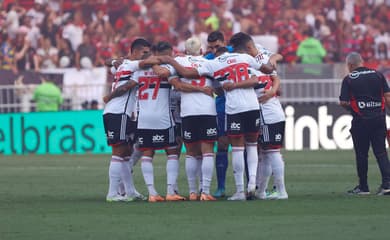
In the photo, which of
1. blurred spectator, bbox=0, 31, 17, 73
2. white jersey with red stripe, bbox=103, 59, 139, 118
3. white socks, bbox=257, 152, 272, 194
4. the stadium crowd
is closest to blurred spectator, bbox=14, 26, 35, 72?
the stadium crowd

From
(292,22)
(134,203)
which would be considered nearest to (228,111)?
(134,203)

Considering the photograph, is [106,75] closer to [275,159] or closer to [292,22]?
[292,22]

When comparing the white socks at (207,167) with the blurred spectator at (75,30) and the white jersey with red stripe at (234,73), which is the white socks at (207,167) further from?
the blurred spectator at (75,30)

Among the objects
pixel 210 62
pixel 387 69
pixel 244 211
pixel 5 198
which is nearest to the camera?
pixel 244 211

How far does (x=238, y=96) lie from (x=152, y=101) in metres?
1.14

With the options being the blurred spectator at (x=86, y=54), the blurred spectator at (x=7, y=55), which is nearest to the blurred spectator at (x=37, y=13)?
the blurred spectator at (x=7, y=55)

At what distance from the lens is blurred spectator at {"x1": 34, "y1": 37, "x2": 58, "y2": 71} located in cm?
3094

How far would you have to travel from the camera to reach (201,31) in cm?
3159

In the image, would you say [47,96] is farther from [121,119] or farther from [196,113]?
[196,113]

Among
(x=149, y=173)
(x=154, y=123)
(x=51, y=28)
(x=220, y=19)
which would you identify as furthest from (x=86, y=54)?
(x=149, y=173)

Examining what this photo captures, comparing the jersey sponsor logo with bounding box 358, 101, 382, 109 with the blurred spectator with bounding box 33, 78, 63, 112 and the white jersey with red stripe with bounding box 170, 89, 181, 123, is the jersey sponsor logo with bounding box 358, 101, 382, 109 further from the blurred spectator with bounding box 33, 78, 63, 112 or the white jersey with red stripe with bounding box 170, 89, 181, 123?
the blurred spectator with bounding box 33, 78, 63, 112

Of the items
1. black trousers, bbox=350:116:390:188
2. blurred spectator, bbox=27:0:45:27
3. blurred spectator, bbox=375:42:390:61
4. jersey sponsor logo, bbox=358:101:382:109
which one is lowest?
black trousers, bbox=350:116:390:188

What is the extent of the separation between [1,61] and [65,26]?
2.24 metres

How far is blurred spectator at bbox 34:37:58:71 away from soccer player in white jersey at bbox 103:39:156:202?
16.3 metres
